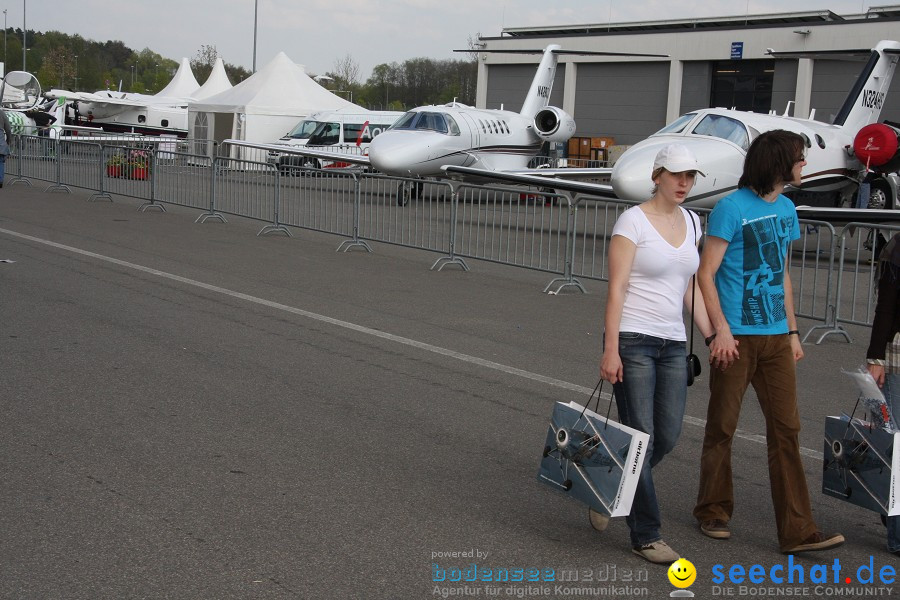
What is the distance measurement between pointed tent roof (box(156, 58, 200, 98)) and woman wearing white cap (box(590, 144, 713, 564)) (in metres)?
60.4

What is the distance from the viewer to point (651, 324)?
4.57 m

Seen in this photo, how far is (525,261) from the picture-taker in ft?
45.4

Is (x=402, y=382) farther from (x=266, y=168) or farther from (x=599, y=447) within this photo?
(x=266, y=168)

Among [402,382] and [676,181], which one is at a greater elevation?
[676,181]

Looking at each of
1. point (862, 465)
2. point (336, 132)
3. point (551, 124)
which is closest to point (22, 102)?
point (336, 132)

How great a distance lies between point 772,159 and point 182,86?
61.9 metres

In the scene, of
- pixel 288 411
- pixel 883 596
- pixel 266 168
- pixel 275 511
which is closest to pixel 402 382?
pixel 288 411

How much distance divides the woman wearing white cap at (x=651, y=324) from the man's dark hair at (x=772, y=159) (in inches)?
14.0

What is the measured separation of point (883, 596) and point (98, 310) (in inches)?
308

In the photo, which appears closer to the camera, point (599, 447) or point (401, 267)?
point (599, 447)

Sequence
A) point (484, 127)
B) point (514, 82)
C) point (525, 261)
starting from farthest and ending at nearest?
point (514, 82), point (484, 127), point (525, 261)

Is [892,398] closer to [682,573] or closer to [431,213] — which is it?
[682,573]

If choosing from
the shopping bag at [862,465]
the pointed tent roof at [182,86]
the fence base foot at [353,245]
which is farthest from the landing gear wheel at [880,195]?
the pointed tent roof at [182,86]

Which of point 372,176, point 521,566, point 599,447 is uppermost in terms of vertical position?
point 372,176
